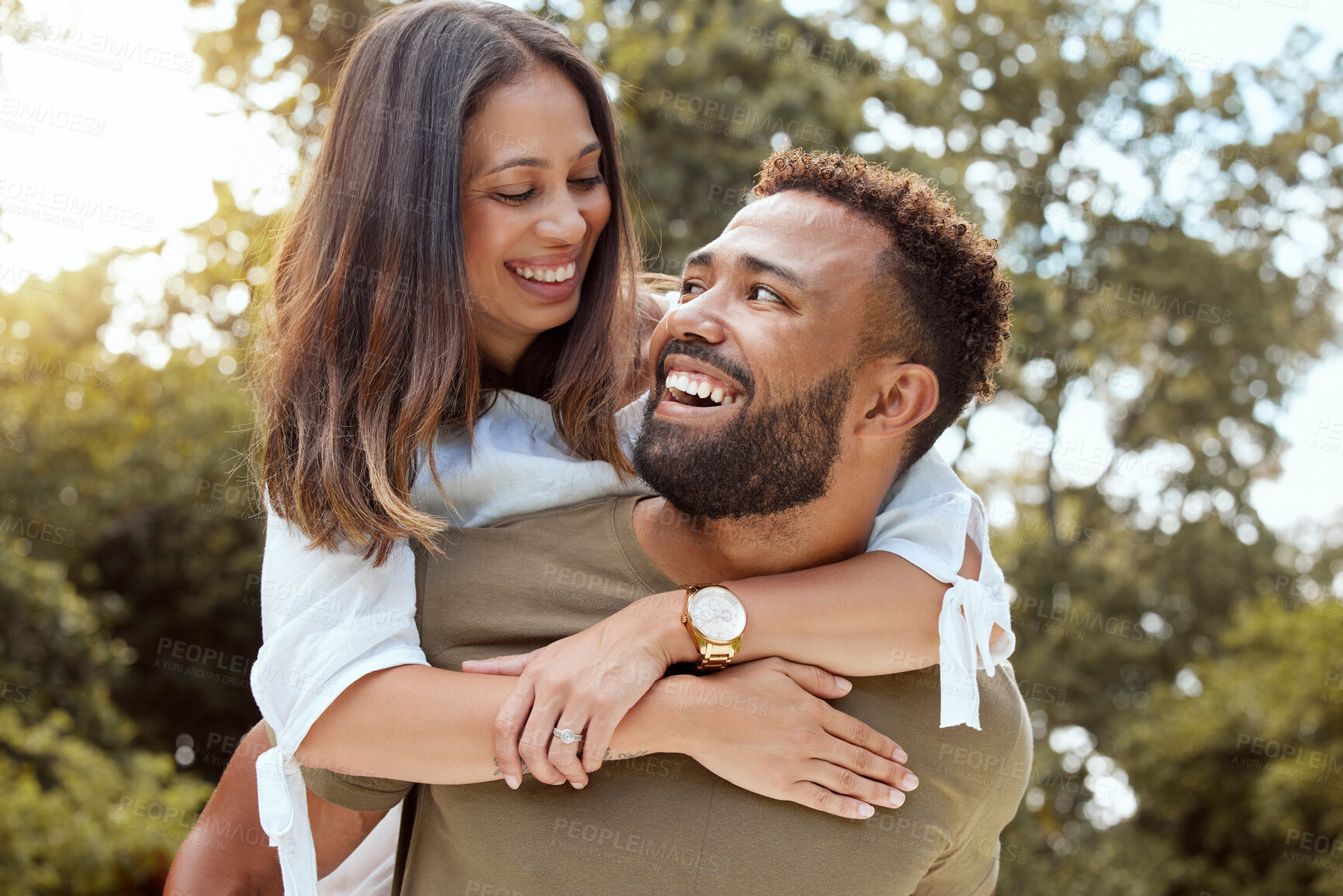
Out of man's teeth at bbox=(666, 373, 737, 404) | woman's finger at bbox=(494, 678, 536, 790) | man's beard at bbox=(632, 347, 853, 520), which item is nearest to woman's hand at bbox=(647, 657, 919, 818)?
woman's finger at bbox=(494, 678, 536, 790)

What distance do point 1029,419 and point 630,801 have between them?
10.9m

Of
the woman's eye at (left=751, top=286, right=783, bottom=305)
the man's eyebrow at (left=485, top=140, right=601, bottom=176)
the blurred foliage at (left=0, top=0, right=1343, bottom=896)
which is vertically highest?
the man's eyebrow at (left=485, top=140, right=601, bottom=176)

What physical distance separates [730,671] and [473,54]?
1.52 metres

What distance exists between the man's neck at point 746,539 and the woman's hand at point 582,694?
1.06 ft

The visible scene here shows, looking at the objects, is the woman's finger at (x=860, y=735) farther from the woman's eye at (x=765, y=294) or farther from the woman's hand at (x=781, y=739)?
the woman's eye at (x=765, y=294)

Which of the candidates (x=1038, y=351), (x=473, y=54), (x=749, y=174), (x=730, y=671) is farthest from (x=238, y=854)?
(x=1038, y=351)

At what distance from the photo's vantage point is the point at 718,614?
198 cm

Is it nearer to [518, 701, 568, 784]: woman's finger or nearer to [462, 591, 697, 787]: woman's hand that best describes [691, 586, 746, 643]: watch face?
[462, 591, 697, 787]: woman's hand

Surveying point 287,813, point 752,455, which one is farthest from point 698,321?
point 287,813

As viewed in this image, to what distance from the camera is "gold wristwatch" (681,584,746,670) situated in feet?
6.40

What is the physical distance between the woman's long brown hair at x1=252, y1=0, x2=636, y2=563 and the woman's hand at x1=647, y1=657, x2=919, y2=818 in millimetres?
616

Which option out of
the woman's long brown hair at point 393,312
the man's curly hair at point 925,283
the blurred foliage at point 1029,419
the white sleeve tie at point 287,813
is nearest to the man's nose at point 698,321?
the man's curly hair at point 925,283

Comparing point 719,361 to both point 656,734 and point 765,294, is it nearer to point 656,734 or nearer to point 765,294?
point 765,294

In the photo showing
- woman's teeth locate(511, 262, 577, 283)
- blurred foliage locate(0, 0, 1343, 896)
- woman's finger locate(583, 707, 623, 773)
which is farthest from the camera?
blurred foliage locate(0, 0, 1343, 896)
